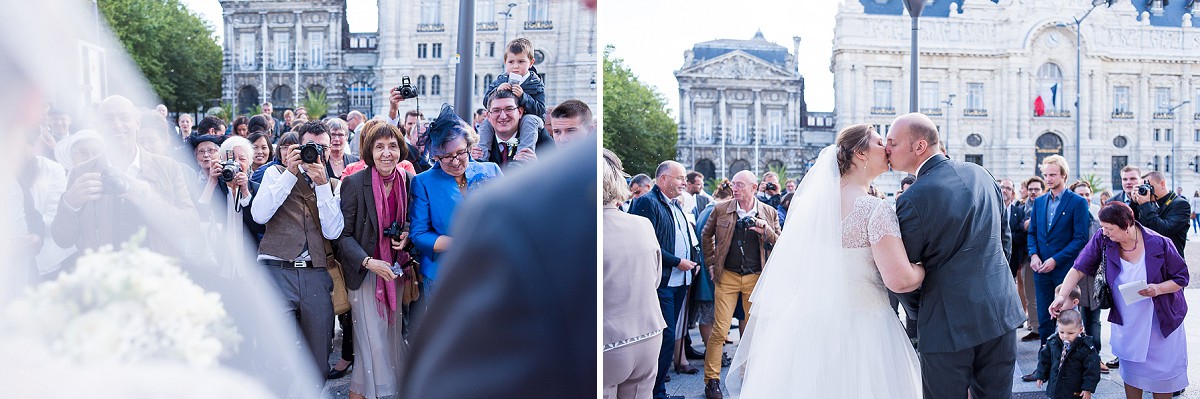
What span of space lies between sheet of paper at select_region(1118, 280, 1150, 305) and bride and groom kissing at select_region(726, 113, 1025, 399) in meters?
1.32

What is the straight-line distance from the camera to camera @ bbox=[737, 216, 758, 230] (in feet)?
15.9

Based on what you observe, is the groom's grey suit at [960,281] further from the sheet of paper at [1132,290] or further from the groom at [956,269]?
the sheet of paper at [1132,290]

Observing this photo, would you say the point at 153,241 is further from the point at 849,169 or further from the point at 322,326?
the point at 849,169

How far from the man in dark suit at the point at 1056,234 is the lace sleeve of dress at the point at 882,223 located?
303cm

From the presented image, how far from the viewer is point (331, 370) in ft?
3.63

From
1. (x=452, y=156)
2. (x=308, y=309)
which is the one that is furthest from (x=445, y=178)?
(x=308, y=309)

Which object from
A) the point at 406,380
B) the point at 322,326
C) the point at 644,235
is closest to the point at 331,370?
the point at 322,326

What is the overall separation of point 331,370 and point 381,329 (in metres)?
0.16

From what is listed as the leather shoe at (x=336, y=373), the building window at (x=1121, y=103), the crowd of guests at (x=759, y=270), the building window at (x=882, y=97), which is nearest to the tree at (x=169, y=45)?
the leather shoe at (x=336, y=373)

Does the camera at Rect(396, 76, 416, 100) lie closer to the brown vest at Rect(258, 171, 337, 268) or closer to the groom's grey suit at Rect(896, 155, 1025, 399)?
the brown vest at Rect(258, 171, 337, 268)

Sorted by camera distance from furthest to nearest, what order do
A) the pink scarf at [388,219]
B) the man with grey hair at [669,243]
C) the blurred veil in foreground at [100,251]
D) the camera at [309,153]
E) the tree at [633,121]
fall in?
1. the man with grey hair at [669,243]
2. the camera at [309,153]
3. the tree at [633,121]
4. the pink scarf at [388,219]
5. the blurred veil in foreground at [100,251]

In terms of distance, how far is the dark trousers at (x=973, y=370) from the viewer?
2.76 m

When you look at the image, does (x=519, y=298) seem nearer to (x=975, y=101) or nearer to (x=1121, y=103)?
(x=975, y=101)

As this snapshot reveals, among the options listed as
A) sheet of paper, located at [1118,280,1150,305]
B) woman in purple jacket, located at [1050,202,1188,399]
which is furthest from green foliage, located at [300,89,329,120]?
sheet of paper, located at [1118,280,1150,305]
